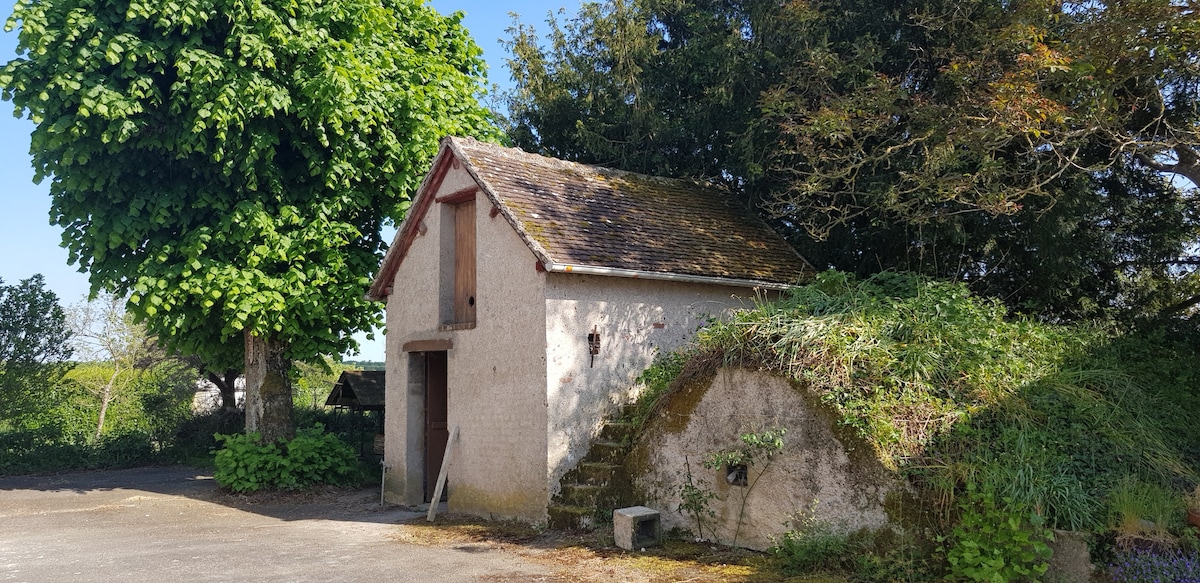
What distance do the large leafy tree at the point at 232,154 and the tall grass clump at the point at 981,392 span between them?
7939 mm

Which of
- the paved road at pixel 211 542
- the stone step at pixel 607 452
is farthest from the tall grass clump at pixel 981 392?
the paved road at pixel 211 542

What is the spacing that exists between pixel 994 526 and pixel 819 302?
11.9 ft

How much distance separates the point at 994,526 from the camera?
768 cm

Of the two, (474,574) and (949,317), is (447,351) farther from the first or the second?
(949,317)

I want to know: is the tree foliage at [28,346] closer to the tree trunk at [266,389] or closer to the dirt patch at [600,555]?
the tree trunk at [266,389]

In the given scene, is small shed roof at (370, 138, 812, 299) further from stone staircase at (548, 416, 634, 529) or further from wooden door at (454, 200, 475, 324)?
stone staircase at (548, 416, 634, 529)

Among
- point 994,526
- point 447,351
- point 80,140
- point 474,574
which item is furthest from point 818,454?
point 80,140

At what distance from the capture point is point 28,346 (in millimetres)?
22828

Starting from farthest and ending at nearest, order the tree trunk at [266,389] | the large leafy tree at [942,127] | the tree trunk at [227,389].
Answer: the tree trunk at [227,389] → the tree trunk at [266,389] → the large leafy tree at [942,127]

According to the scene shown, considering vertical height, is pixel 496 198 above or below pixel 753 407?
above

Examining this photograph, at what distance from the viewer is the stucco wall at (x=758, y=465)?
8.74 metres

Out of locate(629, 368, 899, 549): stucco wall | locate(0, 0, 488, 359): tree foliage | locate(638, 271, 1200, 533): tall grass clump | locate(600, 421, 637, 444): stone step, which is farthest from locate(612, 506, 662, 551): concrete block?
locate(0, 0, 488, 359): tree foliage

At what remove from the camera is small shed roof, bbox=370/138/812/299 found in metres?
12.5

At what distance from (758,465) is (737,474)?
414 mm
